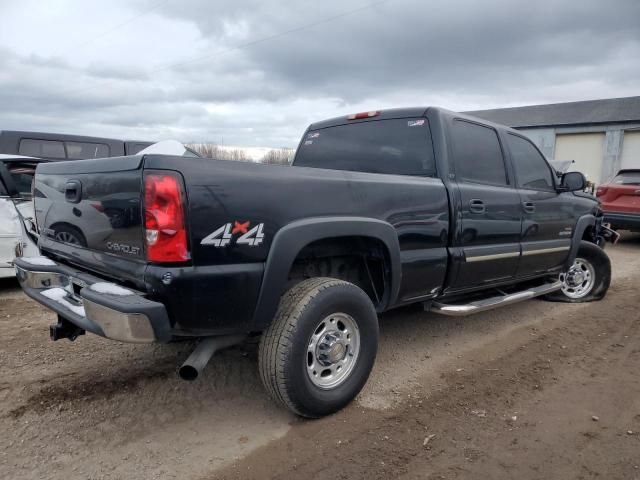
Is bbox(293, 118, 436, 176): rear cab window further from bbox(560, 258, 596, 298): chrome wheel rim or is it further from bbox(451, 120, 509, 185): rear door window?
bbox(560, 258, 596, 298): chrome wheel rim

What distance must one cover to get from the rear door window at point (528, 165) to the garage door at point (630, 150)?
2413cm

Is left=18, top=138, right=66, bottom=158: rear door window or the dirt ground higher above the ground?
left=18, top=138, right=66, bottom=158: rear door window

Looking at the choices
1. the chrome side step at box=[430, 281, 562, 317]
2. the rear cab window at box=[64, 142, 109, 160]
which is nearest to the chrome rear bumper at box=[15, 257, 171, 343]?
the chrome side step at box=[430, 281, 562, 317]

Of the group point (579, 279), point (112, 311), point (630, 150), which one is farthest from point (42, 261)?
point (630, 150)

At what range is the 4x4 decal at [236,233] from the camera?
229 centimetres

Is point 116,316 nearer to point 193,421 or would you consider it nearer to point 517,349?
point 193,421

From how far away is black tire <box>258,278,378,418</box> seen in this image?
2.58m

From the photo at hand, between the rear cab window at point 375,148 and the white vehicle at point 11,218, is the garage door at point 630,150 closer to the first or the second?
the rear cab window at point 375,148

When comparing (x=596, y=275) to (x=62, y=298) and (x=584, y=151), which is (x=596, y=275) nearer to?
(x=62, y=298)

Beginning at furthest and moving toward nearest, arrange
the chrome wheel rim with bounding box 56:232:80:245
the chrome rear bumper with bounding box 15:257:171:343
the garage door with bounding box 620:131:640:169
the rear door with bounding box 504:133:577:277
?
the garage door with bounding box 620:131:640:169
the rear door with bounding box 504:133:577:277
the chrome wheel rim with bounding box 56:232:80:245
the chrome rear bumper with bounding box 15:257:171:343

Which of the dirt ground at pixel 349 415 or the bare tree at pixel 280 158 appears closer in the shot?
the dirt ground at pixel 349 415

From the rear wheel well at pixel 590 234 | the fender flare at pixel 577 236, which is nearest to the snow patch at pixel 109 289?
the fender flare at pixel 577 236

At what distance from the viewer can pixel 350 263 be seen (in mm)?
3404

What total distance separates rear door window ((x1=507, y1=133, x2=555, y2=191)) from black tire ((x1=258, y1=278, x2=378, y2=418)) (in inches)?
95.0
